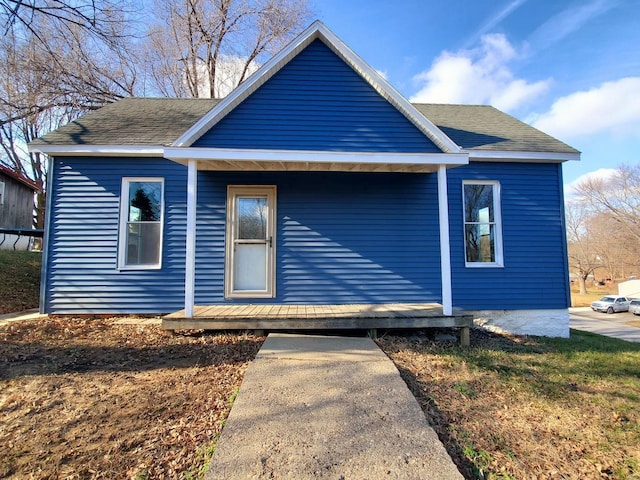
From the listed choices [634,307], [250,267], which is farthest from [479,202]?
[634,307]

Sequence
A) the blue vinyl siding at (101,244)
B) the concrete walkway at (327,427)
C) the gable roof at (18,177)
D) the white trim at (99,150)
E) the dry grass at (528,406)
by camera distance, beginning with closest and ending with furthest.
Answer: the concrete walkway at (327,427) < the dry grass at (528,406) < the white trim at (99,150) < the blue vinyl siding at (101,244) < the gable roof at (18,177)

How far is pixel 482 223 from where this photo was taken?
668 cm

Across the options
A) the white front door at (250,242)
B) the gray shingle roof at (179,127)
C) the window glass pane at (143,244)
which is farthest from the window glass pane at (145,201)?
the white front door at (250,242)

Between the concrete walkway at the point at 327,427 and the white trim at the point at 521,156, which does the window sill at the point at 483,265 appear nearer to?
the white trim at the point at 521,156

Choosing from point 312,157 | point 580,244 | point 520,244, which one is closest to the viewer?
point 312,157

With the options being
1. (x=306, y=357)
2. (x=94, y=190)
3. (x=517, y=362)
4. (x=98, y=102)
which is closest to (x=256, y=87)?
(x=94, y=190)

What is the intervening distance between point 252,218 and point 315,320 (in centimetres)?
244

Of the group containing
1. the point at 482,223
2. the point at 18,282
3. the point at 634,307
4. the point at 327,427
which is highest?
the point at 482,223

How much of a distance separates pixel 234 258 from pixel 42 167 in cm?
2298

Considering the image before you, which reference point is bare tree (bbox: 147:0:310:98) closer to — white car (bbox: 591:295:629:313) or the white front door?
the white front door

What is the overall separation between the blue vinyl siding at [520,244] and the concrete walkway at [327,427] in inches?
136

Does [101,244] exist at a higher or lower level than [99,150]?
lower

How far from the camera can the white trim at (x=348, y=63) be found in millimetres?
5148

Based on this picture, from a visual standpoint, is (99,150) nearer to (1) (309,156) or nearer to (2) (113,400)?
(1) (309,156)
